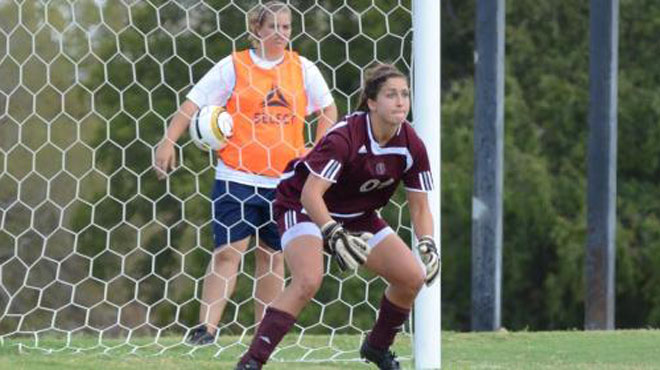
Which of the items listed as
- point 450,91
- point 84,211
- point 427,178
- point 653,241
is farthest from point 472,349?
point 450,91

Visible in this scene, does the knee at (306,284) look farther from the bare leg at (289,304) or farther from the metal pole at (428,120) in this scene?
the metal pole at (428,120)

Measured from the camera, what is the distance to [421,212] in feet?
24.8

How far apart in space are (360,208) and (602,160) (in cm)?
485

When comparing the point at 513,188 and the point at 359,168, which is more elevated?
the point at 359,168

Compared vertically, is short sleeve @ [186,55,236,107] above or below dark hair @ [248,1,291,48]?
below

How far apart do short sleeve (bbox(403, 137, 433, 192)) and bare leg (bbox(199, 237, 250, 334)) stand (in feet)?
5.57

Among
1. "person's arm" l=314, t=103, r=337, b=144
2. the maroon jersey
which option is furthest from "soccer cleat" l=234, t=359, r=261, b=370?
"person's arm" l=314, t=103, r=337, b=144

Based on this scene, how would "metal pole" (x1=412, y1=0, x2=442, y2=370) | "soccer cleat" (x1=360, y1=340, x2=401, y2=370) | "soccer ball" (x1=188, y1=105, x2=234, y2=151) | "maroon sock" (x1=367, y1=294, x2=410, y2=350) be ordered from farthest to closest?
"soccer ball" (x1=188, y1=105, x2=234, y2=151)
"metal pole" (x1=412, y1=0, x2=442, y2=370)
"soccer cleat" (x1=360, y1=340, x2=401, y2=370)
"maroon sock" (x1=367, y1=294, x2=410, y2=350)

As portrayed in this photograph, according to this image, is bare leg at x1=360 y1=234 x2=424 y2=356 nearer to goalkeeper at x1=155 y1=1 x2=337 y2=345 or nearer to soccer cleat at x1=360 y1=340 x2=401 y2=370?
soccer cleat at x1=360 y1=340 x2=401 y2=370

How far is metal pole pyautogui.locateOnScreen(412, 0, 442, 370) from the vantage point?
792cm

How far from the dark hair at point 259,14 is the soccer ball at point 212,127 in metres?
0.48

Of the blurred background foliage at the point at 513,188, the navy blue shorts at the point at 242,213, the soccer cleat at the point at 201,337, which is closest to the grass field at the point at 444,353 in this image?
the soccer cleat at the point at 201,337

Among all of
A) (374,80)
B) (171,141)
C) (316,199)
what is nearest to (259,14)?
(171,141)

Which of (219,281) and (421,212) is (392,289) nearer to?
(421,212)
